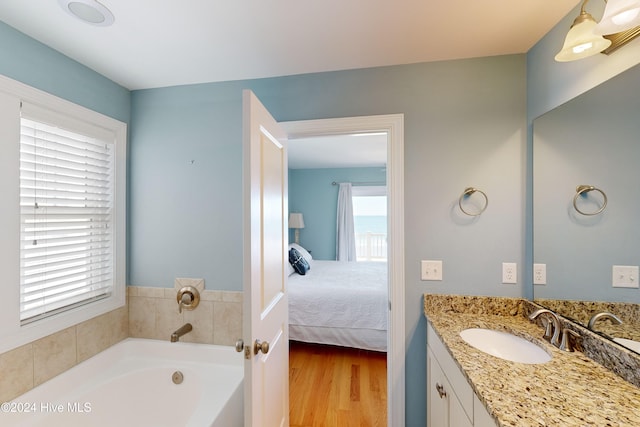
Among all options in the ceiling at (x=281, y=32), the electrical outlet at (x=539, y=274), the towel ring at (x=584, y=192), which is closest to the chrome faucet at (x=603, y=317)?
the electrical outlet at (x=539, y=274)

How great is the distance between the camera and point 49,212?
4.53 feet

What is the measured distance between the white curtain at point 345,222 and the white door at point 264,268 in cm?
361

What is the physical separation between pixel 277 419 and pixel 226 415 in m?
0.29

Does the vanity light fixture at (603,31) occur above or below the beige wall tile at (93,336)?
above

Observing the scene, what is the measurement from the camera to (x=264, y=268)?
47.5 inches

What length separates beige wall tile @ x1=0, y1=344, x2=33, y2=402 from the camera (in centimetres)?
119

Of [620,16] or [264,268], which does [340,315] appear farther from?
[620,16]

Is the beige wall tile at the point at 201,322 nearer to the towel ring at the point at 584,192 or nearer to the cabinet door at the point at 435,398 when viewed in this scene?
the cabinet door at the point at 435,398

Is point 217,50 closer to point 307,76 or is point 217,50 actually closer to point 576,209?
point 307,76

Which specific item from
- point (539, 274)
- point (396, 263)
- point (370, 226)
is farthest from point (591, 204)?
point (370, 226)

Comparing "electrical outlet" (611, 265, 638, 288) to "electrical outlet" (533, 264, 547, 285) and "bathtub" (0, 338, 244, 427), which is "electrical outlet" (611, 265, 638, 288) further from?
"bathtub" (0, 338, 244, 427)

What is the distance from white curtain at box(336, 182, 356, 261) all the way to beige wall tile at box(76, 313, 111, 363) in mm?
3923

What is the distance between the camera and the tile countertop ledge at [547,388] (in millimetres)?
707

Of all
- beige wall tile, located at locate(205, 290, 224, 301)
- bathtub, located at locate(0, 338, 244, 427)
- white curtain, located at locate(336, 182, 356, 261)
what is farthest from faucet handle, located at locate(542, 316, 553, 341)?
white curtain, located at locate(336, 182, 356, 261)
